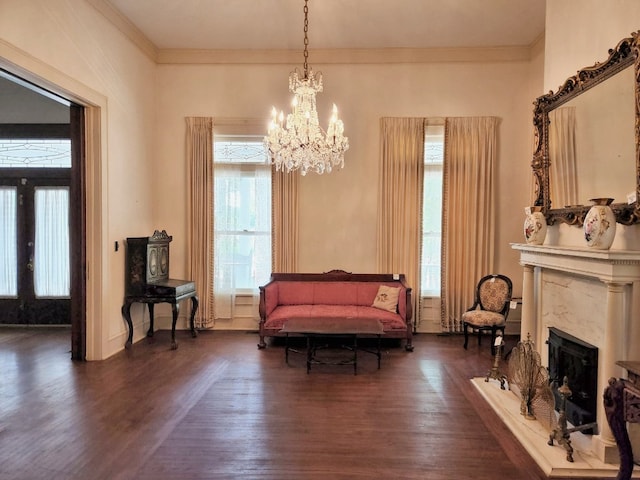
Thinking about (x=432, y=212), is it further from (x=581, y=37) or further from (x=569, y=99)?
(x=581, y=37)

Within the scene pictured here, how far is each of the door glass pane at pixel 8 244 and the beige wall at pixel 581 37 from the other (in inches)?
277

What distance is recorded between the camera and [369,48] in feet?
18.4

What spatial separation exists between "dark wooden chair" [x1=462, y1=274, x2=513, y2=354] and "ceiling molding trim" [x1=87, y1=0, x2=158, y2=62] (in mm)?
5617

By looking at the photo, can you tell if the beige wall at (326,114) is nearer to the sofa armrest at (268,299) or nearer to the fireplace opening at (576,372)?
the sofa armrest at (268,299)

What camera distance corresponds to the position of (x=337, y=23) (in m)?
4.94

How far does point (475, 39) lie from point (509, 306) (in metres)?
3.62

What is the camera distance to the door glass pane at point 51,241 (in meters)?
5.82

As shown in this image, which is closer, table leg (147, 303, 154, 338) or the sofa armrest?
the sofa armrest

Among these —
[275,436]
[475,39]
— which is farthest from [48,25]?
[475,39]

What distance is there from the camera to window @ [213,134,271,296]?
5730 millimetres

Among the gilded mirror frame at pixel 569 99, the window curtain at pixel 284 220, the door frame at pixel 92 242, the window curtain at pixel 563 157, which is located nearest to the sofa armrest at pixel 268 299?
the window curtain at pixel 284 220

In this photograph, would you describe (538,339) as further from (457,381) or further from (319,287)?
(319,287)

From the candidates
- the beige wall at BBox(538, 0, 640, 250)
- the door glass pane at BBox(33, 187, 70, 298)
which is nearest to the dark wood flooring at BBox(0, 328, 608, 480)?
the door glass pane at BBox(33, 187, 70, 298)

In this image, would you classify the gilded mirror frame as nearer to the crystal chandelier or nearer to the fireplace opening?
the fireplace opening
